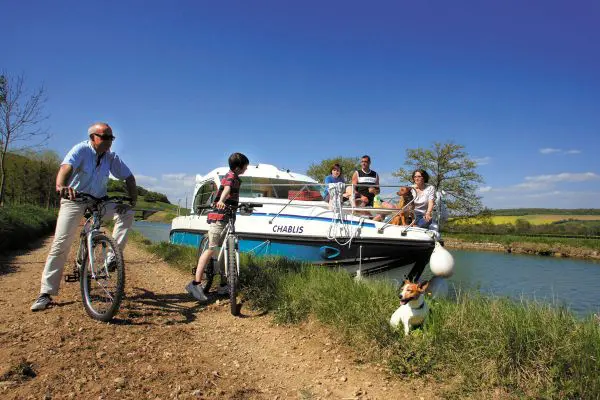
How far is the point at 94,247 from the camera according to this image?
4441 mm

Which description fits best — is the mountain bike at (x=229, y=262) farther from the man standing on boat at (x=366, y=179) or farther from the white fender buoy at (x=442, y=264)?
the man standing on boat at (x=366, y=179)

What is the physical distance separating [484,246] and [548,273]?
56.9 feet

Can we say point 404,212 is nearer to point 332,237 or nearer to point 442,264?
point 332,237

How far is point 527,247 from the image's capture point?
1268 inches

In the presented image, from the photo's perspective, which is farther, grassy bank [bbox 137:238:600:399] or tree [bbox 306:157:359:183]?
tree [bbox 306:157:359:183]

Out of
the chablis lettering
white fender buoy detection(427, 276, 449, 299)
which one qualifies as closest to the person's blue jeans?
white fender buoy detection(427, 276, 449, 299)

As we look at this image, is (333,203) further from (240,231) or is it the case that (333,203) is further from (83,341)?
(83,341)

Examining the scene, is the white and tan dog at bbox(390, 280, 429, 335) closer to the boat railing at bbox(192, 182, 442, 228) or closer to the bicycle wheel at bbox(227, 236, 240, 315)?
the bicycle wheel at bbox(227, 236, 240, 315)

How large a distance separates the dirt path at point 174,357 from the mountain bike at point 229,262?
325 mm

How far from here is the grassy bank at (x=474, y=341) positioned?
8.40ft

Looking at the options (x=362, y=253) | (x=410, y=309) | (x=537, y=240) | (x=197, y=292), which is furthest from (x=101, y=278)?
(x=537, y=240)

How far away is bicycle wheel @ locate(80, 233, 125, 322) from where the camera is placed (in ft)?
13.2

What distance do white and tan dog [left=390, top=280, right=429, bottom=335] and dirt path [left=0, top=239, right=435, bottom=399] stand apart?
491mm

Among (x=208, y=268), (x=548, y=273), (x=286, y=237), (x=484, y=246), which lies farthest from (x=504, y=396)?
(x=484, y=246)
